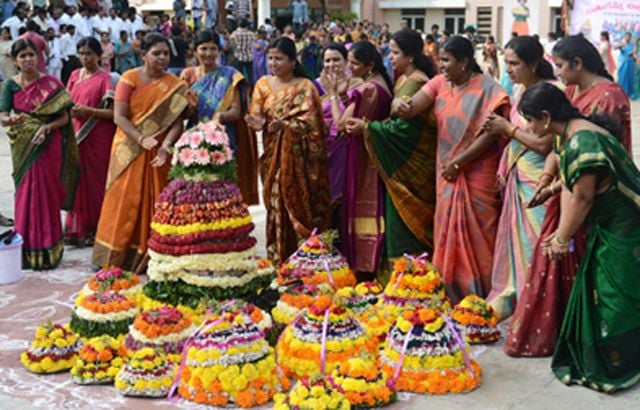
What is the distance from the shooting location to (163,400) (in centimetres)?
459

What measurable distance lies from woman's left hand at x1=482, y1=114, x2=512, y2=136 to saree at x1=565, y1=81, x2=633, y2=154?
0.44m

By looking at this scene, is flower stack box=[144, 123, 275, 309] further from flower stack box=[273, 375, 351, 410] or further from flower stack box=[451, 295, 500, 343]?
flower stack box=[451, 295, 500, 343]

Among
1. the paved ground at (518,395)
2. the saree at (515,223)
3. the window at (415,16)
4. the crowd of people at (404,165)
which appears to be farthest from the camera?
the window at (415,16)

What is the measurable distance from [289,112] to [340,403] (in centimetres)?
293

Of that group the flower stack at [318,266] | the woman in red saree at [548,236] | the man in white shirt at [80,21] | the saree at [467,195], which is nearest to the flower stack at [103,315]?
the flower stack at [318,266]

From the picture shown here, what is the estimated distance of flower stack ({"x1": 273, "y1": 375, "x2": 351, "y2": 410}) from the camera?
4152 millimetres

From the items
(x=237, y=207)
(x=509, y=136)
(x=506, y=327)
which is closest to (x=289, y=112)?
(x=237, y=207)

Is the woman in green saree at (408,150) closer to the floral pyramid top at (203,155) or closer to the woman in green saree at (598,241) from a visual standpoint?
the floral pyramid top at (203,155)

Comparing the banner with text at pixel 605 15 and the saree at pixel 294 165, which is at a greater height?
the banner with text at pixel 605 15

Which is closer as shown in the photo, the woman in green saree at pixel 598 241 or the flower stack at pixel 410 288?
the woman in green saree at pixel 598 241

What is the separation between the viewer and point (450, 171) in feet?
19.4

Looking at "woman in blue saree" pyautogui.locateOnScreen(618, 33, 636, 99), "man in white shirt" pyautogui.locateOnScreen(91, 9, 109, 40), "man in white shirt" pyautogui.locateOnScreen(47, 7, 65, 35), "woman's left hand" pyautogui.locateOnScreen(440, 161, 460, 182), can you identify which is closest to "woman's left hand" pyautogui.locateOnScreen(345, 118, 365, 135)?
"woman's left hand" pyautogui.locateOnScreen(440, 161, 460, 182)

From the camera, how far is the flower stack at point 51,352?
16.3 feet

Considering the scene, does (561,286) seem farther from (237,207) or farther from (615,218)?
(237,207)
